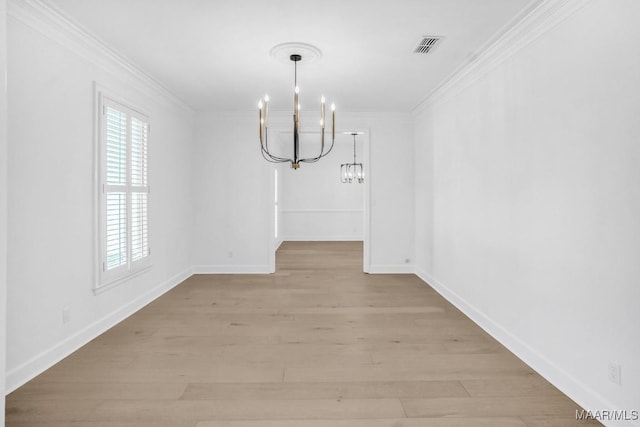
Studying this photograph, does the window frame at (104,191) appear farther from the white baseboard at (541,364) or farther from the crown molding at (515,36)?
the white baseboard at (541,364)

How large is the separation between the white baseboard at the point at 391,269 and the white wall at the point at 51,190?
3.65m

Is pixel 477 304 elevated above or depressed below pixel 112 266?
below

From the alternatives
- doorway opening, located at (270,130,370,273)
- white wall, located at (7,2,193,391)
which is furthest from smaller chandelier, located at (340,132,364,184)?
white wall, located at (7,2,193,391)

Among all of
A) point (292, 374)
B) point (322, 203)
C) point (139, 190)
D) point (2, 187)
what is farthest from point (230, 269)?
point (322, 203)

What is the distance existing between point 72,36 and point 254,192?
3.35 m

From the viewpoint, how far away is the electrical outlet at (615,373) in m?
2.03

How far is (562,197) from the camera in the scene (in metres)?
2.47

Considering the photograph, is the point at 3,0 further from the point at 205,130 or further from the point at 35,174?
the point at 205,130

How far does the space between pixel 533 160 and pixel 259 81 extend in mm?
3034

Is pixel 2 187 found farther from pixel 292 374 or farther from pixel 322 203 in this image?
pixel 322 203

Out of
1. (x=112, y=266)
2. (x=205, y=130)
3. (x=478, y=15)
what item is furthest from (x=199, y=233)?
(x=478, y=15)

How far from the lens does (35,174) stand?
2660 millimetres

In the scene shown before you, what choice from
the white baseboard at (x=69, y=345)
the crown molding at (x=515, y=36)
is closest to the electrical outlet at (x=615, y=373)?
the crown molding at (x=515, y=36)

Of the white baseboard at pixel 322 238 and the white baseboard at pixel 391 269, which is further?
the white baseboard at pixel 322 238
